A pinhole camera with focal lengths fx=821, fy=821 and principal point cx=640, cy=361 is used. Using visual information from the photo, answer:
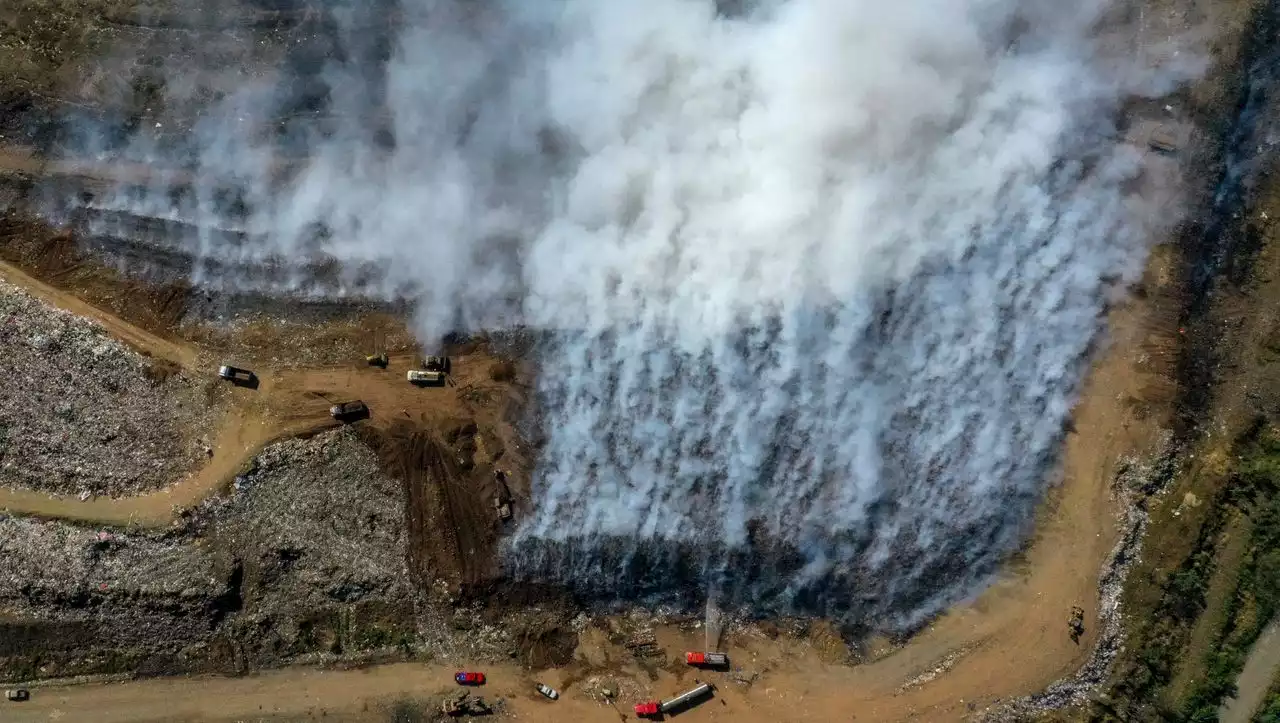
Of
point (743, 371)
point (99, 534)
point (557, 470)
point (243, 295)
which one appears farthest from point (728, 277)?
point (99, 534)

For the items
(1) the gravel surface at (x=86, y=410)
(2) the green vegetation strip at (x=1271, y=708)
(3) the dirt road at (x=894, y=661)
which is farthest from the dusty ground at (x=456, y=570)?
(2) the green vegetation strip at (x=1271, y=708)

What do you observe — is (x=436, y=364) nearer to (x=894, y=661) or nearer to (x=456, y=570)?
(x=456, y=570)

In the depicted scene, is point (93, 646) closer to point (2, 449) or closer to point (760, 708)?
point (2, 449)

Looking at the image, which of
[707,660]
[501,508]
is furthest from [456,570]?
[707,660]

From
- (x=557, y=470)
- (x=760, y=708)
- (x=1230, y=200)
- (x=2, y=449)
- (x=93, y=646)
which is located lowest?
(x=93, y=646)

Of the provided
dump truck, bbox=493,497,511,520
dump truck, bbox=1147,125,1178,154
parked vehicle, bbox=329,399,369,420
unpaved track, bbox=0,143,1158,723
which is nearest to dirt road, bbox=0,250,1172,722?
unpaved track, bbox=0,143,1158,723

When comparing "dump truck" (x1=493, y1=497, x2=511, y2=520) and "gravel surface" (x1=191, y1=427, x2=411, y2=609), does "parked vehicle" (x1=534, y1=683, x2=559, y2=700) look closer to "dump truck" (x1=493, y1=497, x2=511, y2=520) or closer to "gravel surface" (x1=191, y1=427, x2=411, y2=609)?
"gravel surface" (x1=191, y1=427, x2=411, y2=609)
